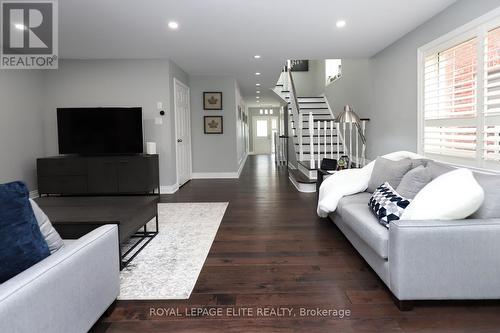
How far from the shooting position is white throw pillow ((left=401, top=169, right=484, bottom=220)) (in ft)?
6.43

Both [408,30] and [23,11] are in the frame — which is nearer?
[23,11]

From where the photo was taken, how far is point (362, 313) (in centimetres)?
201

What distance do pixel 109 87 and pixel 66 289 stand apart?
534 centimetres

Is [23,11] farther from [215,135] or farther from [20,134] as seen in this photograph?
[215,135]

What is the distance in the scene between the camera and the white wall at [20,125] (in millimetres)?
5152

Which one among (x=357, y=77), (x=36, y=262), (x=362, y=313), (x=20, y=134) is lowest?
(x=362, y=313)

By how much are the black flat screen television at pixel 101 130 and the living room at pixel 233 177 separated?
0.02 meters

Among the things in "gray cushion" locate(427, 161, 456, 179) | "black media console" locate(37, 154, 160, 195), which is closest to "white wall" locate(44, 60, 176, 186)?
"black media console" locate(37, 154, 160, 195)

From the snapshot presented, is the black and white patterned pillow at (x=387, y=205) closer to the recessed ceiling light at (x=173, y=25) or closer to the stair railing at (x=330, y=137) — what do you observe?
the stair railing at (x=330, y=137)

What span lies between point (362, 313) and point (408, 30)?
4143 mm

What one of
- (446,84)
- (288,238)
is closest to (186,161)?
(288,238)

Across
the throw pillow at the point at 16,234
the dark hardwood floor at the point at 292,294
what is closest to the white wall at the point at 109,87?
A: the dark hardwood floor at the point at 292,294

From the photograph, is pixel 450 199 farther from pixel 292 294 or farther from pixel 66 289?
pixel 66 289

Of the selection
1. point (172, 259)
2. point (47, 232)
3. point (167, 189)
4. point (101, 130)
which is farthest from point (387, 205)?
point (101, 130)
